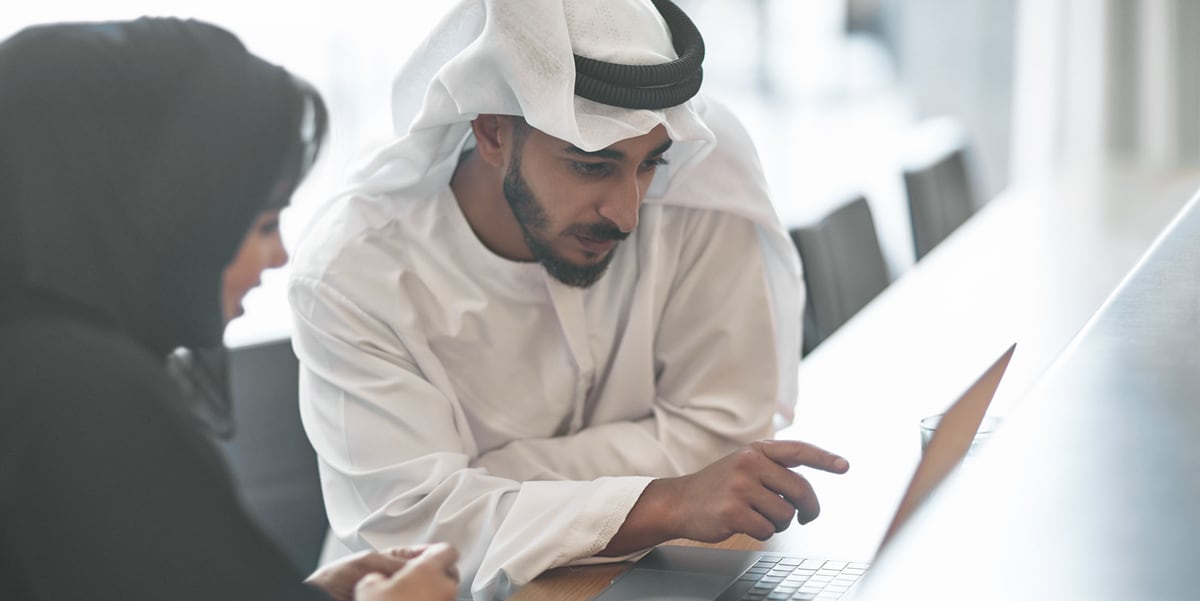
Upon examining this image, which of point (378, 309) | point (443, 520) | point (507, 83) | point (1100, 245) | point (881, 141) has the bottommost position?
point (881, 141)

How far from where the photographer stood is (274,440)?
1.89 meters

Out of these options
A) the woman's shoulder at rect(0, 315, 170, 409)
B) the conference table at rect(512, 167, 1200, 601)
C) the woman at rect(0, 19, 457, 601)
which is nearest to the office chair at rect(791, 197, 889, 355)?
the conference table at rect(512, 167, 1200, 601)

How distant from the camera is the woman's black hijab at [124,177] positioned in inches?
28.3

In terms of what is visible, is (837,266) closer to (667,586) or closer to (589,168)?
(589,168)

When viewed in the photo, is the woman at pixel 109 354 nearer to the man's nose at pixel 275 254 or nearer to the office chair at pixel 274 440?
the man's nose at pixel 275 254

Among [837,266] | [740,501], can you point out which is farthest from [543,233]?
[837,266]

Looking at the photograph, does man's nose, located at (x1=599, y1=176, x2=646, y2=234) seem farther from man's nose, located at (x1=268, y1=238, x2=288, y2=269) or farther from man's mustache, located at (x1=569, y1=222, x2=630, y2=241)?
man's nose, located at (x1=268, y1=238, x2=288, y2=269)

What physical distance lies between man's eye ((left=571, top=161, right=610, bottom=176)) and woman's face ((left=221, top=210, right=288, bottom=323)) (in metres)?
0.38

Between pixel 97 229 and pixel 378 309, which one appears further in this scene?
pixel 378 309

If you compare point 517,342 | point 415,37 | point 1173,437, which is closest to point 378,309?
point 517,342

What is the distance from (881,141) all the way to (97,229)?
15.3 ft

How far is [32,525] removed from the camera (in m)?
0.66

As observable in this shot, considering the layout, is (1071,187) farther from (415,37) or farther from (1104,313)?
(1104,313)

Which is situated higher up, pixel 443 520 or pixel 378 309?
pixel 378 309
